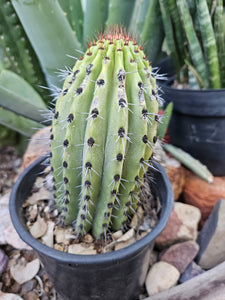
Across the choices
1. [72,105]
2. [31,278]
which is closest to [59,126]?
[72,105]

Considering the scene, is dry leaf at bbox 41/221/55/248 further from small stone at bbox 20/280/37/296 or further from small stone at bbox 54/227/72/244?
small stone at bbox 20/280/37/296

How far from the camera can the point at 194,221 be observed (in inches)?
42.9

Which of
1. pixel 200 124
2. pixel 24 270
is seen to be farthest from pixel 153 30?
pixel 24 270

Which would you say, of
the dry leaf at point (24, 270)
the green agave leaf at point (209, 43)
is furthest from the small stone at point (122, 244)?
the green agave leaf at point (209, 43)

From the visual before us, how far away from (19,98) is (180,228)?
86 centimetres

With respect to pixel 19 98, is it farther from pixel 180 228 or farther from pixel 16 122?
pixel 180 228

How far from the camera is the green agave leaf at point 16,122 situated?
120 cm

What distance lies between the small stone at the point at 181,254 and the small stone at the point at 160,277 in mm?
24

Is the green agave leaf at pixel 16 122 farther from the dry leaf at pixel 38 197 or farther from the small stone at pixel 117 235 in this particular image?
the small stone at pixel 117 235

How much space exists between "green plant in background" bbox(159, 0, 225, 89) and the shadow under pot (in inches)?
4.8

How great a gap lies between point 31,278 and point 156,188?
1.74 ft

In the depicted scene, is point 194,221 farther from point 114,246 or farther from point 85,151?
point 85,151

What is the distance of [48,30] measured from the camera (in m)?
1.05

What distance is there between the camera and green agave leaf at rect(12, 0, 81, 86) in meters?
0.99
